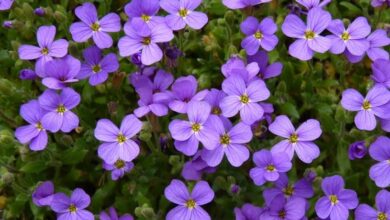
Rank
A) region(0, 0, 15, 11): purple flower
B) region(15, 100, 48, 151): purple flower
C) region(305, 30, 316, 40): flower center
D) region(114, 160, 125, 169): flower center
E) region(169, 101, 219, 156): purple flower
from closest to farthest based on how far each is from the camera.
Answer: region(169, 101, 219, 156): purple flower, region(15, 100, 48, 151): purple flower, region(114, 160, 125, 169): flower center, region(305, 30, 316, 40): flower center, region(0, 0, 15, 11): purple flower

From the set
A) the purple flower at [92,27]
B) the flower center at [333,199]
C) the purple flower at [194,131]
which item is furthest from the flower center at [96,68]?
the flower center at [333,199]

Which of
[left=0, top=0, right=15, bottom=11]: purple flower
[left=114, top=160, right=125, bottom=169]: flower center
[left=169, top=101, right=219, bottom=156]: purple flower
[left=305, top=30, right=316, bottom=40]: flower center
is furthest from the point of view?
[left=0, top=0, right=15, bottom=11]: purple flower

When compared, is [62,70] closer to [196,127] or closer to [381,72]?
[196,127]

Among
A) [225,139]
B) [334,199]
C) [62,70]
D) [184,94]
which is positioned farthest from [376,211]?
[62,70]

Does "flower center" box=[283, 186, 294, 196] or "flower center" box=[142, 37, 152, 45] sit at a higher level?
"flower center" box=[142, 37, 152, 45]

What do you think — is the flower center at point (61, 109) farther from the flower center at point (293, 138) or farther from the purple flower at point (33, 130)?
the flower center at point (293, 138)

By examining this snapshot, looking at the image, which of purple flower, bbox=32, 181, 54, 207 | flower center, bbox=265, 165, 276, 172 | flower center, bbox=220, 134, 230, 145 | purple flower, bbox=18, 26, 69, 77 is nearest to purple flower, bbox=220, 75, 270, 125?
flower center, bbox=220, 134, 230, 145

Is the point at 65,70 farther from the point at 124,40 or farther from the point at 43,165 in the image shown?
the point at 43,165

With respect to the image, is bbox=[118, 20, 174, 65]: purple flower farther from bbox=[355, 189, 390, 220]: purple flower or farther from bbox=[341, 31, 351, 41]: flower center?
bbox=[355, 189, 390, 220]: purple flower
